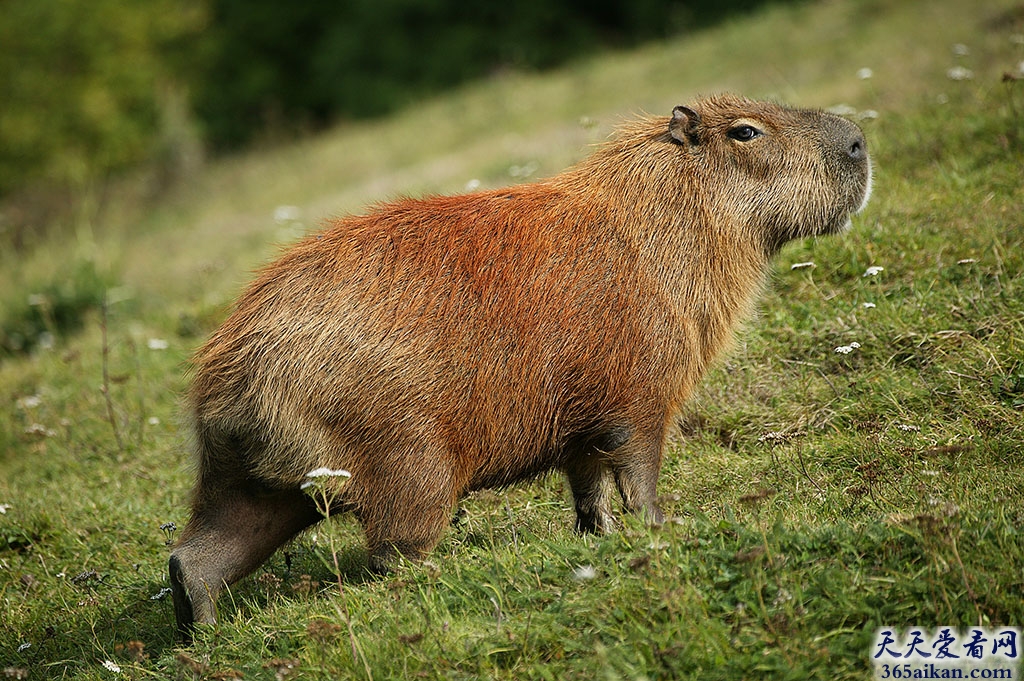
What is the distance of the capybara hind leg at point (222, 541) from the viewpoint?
3.73 m

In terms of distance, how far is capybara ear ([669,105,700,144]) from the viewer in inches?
159

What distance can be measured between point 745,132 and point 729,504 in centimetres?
144

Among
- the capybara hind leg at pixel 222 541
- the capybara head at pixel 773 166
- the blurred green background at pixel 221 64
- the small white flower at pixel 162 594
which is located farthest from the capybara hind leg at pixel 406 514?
the blurred green background at pixel 221 64

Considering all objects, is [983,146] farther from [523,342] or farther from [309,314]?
[309,314]

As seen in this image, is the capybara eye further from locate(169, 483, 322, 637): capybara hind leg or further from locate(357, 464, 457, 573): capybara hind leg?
locate(169, 483, 322, 637): capybara hind leg

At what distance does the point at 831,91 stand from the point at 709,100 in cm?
515

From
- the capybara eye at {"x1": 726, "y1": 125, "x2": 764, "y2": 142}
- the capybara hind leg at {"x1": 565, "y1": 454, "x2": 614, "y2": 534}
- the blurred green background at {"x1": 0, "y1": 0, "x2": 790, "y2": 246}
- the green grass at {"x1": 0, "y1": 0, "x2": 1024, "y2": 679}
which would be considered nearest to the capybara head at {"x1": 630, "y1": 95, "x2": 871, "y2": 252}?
the capybara eye at {"x1": 726, "y1": 125, "x2": 764, "y2": 142}

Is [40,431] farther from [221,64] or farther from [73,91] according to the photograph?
[221,64]

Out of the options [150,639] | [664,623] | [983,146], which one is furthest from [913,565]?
[983,146]

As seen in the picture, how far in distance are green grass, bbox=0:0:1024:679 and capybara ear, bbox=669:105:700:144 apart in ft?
3.37

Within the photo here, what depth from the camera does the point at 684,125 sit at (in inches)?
161

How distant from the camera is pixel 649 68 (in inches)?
572

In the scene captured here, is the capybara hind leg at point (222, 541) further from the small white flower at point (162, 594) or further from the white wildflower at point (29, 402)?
the white wildflower at point (29, 402)

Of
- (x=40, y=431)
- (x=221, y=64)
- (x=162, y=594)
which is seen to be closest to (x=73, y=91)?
(x=221, y=64)
